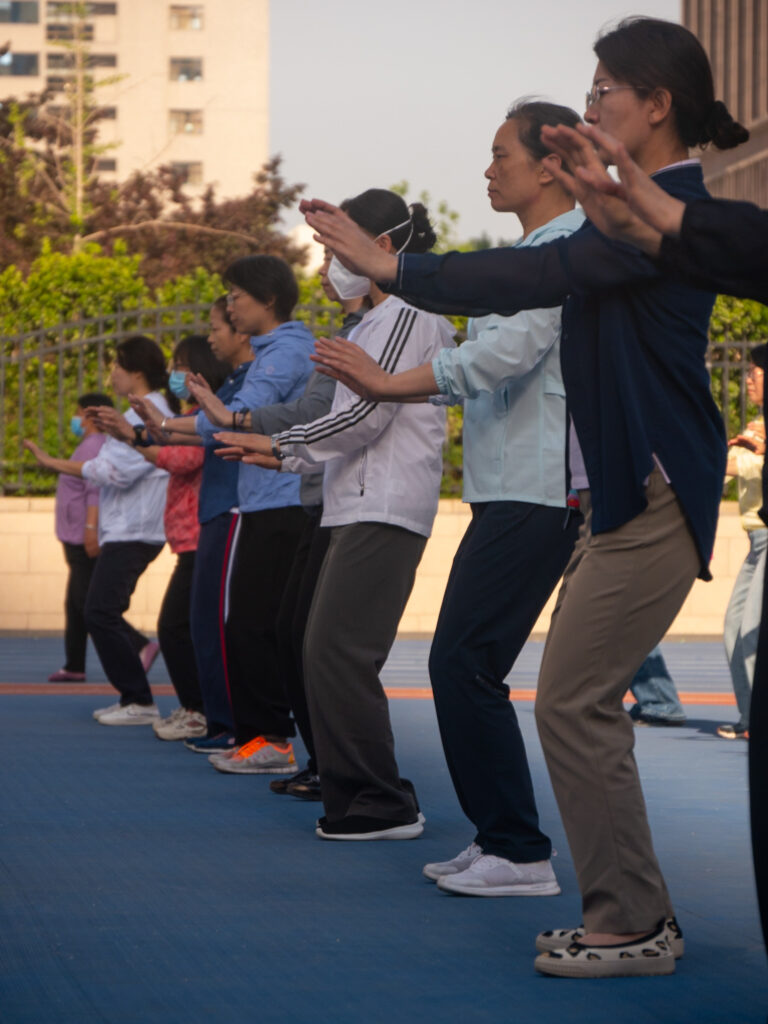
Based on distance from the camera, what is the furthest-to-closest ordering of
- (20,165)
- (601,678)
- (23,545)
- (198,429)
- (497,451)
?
(20,165)
(23,545)
(198,429)
(497,451)
(601,678)

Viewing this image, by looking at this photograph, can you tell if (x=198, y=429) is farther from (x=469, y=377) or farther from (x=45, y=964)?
(x=45, y=964)

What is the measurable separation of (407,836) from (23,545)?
1081 cm

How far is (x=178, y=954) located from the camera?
4.20m

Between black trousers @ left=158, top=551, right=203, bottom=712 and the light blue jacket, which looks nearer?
the light blue jacket

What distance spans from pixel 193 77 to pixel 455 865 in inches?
3441

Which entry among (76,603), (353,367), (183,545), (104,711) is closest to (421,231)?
(353,367)

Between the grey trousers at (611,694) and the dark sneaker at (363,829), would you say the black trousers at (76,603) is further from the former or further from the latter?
the grey trousers at (611,694)

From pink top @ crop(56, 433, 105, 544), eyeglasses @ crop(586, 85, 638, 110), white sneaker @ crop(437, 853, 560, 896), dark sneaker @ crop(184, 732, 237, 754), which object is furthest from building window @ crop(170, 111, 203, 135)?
eyeglasses @ crop(586, 85, 638, 110)

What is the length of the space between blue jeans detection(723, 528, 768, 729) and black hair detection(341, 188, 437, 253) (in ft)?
10.2

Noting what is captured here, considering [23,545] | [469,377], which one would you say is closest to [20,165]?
[23,545]

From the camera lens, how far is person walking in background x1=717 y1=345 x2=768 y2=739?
8570 millimetres

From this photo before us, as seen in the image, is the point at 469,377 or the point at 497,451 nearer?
the point at 469,377

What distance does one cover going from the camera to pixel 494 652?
4.93 m

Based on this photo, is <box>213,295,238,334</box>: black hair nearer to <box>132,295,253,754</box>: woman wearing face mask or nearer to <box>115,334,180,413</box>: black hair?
<box>132,295,253,754</box>: woman wearing face mask
